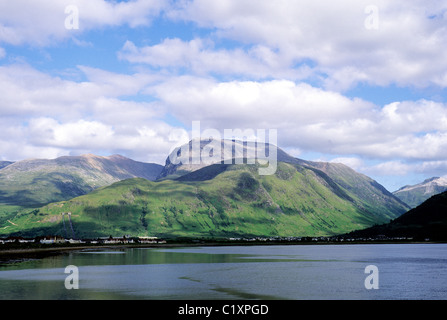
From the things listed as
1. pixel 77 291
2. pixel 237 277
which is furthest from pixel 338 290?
pixel 77 291

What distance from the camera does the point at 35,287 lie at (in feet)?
286
